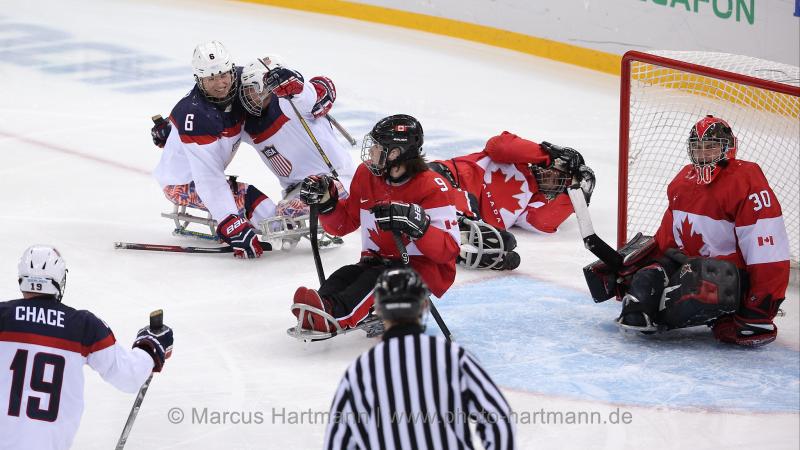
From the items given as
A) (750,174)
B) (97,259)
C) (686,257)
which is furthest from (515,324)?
(97,259)

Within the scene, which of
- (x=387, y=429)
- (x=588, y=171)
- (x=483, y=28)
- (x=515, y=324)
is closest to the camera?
(x=387, y=429)

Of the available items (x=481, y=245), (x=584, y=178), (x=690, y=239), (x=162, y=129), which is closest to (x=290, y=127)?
(x=162, y=129)

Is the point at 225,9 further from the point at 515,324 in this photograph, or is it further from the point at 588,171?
the point at 515,324

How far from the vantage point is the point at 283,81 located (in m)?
5.92

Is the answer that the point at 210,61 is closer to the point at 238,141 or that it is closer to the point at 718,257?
the point at 238,141

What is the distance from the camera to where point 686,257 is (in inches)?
198

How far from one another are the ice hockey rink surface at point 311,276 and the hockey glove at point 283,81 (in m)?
0.83

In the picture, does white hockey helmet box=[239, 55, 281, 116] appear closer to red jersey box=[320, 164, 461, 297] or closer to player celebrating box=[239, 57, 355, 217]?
player celebrating box=[239, 57, 355, 217]

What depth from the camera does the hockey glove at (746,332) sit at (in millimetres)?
4945

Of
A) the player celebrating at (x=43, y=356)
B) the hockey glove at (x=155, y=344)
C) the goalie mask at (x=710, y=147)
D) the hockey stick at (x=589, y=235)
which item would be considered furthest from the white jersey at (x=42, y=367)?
the goalie mask at (x=710, y=147)

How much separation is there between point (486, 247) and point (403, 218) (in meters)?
1.50

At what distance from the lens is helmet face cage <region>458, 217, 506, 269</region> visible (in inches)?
233

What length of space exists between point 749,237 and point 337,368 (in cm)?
166

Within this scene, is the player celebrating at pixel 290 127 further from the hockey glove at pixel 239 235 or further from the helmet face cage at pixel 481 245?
the helmet face cage at pixel 481 245
